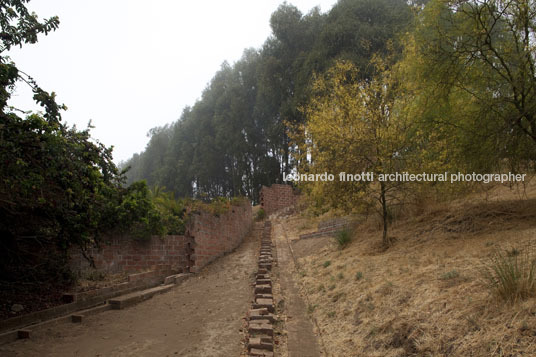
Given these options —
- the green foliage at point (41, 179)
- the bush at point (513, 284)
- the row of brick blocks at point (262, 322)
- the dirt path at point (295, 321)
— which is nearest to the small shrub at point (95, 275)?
the green foliage at point (41, 179)

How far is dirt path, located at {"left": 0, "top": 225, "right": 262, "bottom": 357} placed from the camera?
4.69 metres

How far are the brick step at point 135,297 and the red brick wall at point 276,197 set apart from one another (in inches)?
685

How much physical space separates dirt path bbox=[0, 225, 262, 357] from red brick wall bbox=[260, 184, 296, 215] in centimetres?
1730

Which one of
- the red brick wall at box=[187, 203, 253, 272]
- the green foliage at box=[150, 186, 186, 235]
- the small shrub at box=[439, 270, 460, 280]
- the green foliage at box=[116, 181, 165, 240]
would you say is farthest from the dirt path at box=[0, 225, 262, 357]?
the small shrub at box=[439, 270, 460, 280]

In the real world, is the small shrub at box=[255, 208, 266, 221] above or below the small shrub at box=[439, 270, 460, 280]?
below

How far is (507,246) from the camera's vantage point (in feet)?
17.2

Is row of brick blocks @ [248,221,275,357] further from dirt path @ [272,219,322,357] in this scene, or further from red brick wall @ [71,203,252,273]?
red brick wall @ [71,203,252,273]

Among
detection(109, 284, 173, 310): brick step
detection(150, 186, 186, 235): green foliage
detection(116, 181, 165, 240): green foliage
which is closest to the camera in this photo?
detection(109, 284, 173, 310): brick step

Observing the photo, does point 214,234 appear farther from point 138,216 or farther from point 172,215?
point 138,216

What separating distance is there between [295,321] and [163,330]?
2.19 m

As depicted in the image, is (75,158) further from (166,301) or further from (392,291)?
(392,291)

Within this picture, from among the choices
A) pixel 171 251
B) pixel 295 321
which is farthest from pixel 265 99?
pixel 295 321

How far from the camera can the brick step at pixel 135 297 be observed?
6.99 metres

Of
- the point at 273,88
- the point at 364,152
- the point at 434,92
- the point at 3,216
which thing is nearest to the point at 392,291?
the point at 364,152
